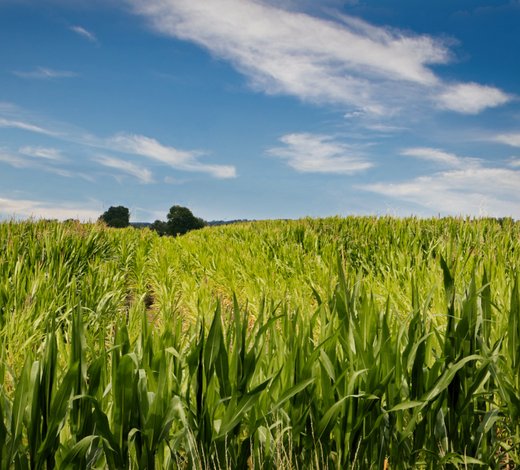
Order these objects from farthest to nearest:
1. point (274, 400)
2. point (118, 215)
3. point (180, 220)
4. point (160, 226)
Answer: point (160, 226) < point (118, 215) < point (180, 220) < point (274, 400)

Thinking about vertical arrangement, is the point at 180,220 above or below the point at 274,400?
above

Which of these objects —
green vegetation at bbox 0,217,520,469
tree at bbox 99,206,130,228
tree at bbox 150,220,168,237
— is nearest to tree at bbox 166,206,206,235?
tree at bbox 150,220,168,237

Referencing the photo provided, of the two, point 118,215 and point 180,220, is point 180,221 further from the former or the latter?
point 118,215

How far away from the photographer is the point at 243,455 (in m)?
1.99

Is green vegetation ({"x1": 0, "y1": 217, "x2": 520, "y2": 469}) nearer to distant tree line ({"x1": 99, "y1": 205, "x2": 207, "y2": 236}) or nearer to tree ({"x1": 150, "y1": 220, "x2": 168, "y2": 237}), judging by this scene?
distant tree line ({"x1": 99, "y1": 205, "x2": 207, "y2": 236})

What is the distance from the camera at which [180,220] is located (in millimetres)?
74688

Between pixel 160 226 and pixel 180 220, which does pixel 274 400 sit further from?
pixel 160 226

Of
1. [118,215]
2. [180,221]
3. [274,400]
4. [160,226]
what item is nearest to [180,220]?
[180,221]

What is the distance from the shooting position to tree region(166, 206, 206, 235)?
74.7 m

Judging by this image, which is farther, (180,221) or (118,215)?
(118,215)

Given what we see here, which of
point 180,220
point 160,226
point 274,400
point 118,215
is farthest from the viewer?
point 160,226

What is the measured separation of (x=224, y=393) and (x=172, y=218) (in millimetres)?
74495

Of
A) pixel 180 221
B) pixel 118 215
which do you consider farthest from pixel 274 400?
pixel 118 215

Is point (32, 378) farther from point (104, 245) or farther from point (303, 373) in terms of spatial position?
point (104, 245)
